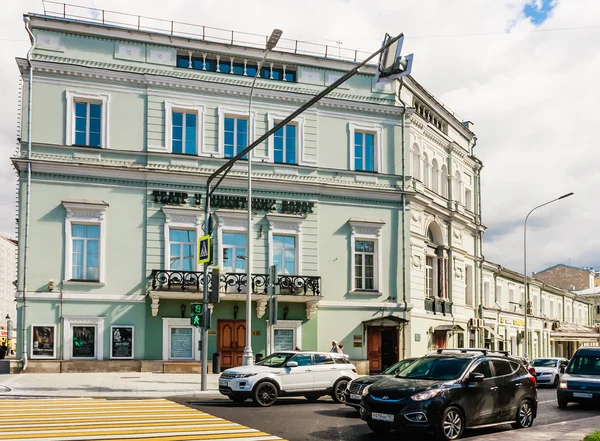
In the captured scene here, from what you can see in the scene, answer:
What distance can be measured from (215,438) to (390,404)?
3.31 m

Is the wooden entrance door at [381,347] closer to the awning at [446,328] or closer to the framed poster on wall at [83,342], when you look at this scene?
the awning at [446,328]

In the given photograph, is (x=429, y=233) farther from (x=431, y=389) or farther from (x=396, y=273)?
(x=431, y=389)

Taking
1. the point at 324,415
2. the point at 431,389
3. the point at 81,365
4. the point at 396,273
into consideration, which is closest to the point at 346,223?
the point at 396,273

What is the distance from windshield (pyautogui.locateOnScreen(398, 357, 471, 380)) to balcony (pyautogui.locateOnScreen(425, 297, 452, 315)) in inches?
861

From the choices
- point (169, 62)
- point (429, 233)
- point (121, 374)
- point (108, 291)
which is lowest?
point (121, 374)

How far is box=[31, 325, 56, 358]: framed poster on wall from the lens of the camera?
94.1 feet

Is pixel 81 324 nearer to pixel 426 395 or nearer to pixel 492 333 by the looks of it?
pixel 426 395

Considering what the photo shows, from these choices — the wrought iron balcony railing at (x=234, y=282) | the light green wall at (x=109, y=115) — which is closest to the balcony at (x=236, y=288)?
the wrought iron balcony railing at (x=234, y=282)

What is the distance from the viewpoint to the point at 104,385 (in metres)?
24.3

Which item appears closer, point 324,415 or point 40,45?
point 324,415

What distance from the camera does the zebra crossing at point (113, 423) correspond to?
1346 centimetres

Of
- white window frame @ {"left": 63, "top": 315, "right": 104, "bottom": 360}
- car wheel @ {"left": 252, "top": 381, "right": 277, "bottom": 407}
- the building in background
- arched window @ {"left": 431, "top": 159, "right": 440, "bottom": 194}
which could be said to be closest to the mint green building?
white window frame @ {"left": 63, "top": 315, "right": 104, "bottom": 360}

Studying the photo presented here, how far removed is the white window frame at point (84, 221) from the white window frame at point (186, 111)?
3833mm

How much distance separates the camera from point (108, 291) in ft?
98.3
